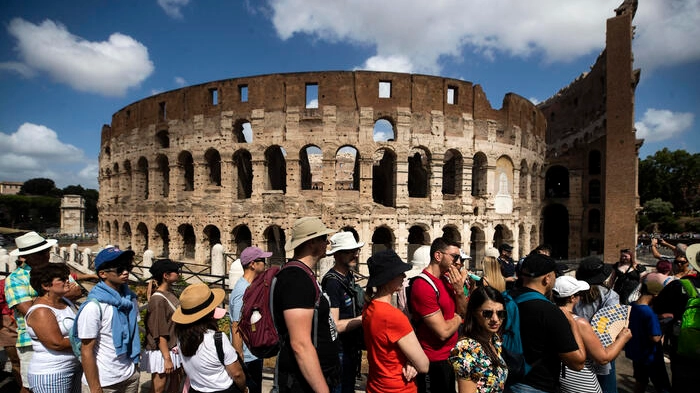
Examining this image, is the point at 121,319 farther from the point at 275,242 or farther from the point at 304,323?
the point at 275,242

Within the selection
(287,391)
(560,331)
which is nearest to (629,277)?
(560,331)

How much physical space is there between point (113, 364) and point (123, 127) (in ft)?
83.1

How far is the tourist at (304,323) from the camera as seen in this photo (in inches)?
93.9

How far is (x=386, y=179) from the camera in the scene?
20812 millimetres

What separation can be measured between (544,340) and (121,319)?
3.80 metres

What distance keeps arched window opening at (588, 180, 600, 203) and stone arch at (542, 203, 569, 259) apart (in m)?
2.77

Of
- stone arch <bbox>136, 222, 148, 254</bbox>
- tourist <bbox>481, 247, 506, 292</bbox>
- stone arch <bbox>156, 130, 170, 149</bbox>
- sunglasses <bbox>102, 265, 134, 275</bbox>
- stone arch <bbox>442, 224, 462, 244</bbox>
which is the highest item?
stone arch <bbox>156, 130, 170, 149</bbox>

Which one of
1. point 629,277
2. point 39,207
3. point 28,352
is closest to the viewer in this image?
point 28,352

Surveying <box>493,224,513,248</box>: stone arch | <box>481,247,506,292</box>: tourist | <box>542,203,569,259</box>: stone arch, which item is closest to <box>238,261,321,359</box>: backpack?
<box>481,247,506,292</box>: tourist

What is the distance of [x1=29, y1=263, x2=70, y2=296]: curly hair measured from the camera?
3.26m

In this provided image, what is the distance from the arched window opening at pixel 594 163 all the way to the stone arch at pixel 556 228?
134 inches

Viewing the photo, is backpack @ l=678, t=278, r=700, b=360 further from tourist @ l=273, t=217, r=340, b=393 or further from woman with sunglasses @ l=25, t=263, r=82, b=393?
woman with sunglasses @ l=25, t=263, r=82, b=393

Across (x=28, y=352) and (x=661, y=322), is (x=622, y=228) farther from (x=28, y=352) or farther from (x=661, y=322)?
(x=28, y=352)

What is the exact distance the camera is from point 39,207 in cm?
6372
